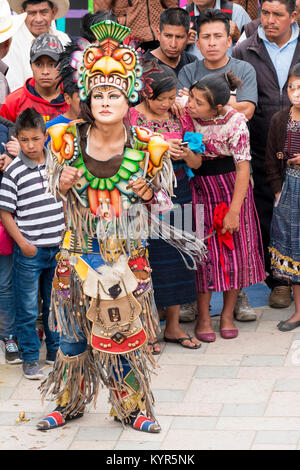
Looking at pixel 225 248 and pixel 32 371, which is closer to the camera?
pixel 32 371

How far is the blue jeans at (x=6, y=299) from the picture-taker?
19.1ft

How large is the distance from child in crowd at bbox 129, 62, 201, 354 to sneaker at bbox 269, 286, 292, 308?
32.2 inches

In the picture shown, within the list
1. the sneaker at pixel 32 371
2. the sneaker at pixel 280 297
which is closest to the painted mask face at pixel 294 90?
the sneaker at pixel 280 297

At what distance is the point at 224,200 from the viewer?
5891 mm

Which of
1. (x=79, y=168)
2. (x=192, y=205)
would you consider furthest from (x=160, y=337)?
(x=79, y=168)

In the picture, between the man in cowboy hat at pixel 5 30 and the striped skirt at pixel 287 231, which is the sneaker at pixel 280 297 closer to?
the striped skirt at pixel 287 231

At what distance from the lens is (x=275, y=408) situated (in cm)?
492

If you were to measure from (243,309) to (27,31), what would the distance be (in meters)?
2.72

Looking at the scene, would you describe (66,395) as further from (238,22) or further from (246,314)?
(238,22)

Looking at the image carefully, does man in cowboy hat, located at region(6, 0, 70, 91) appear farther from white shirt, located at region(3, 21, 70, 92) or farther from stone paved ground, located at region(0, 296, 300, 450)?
stone paved ground, located at region(0, 296, 300, 450)

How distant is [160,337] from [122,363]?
1.38 metres

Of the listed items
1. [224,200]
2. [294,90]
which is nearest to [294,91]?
[294,90]

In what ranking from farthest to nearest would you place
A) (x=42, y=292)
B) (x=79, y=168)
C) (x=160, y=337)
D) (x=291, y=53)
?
(x=291, y=53) < (x=160, y=337) < (x=42, y=292) < (x=79, y=168)

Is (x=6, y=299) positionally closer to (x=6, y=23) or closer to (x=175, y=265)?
(x=175, y=265)
